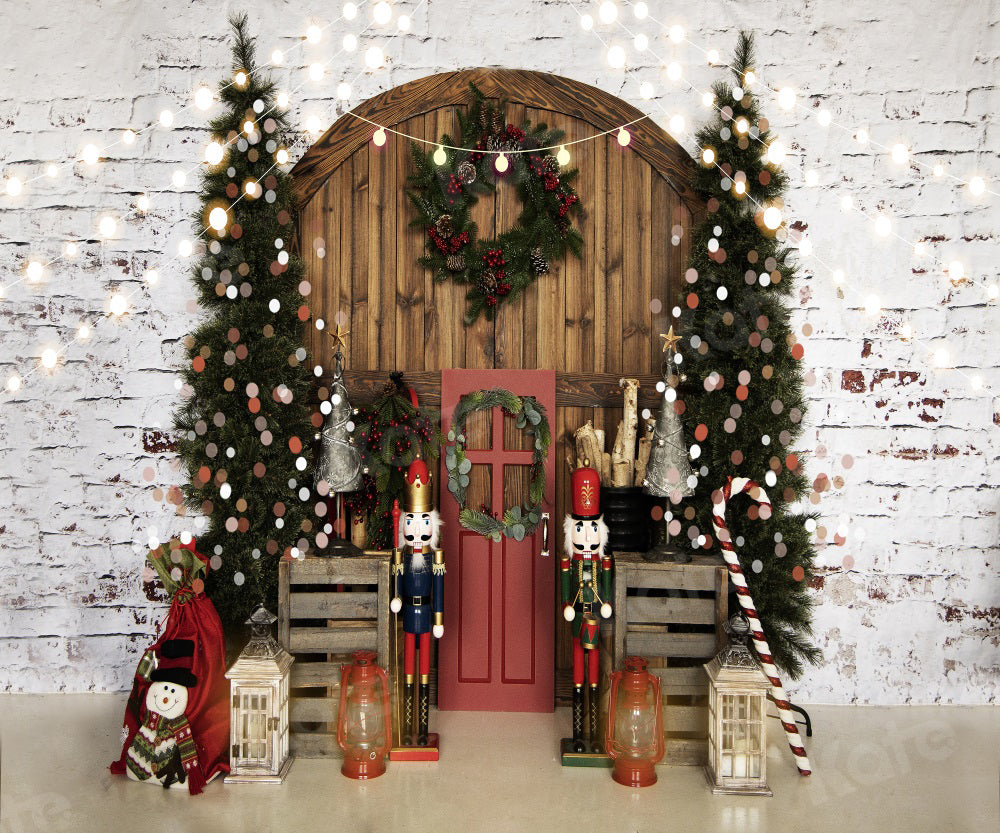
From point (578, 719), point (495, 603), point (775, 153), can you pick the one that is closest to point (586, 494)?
point (495, 603)

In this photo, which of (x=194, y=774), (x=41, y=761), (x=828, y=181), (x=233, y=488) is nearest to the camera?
(x=194, y=774)

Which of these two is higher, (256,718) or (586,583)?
(586,583)

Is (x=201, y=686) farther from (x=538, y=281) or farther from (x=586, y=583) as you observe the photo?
(x=538, y=281)

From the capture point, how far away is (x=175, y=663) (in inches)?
110

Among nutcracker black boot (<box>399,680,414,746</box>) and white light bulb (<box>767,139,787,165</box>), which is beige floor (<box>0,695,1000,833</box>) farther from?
white light bulb (<box>767,139,787,165</box>)

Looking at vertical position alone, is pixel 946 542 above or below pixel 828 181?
below

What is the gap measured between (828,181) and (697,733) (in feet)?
7.45

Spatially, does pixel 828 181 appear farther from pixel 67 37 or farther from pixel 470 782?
pixel 67 37

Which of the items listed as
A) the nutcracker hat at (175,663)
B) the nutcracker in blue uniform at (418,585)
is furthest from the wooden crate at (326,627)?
the nutcracker hat at (175,663)

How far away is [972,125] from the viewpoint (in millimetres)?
3404

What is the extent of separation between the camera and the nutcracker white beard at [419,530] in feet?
9.91

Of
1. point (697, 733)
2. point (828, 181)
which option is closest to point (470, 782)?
point (697, 733)

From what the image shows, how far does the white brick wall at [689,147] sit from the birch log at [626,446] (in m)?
0.80

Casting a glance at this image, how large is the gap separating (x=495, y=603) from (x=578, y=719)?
594mm
